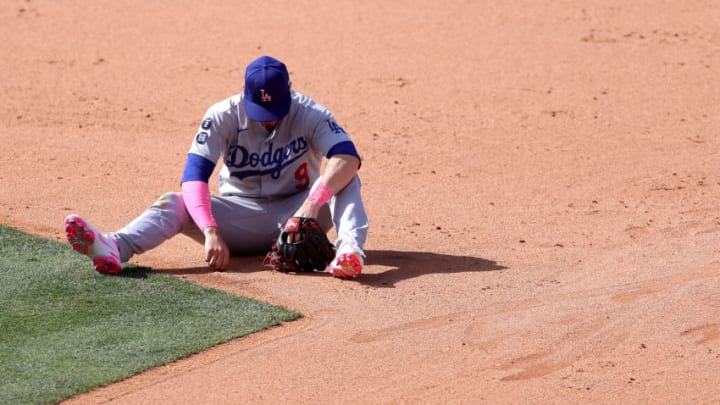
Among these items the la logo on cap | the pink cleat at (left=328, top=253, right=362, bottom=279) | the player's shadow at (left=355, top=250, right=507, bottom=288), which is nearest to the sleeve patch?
the la logo on cap

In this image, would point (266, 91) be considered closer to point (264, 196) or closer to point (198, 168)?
point (198, 168)

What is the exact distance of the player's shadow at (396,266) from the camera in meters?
6.76

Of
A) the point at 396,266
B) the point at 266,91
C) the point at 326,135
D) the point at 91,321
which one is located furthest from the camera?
the point at 396,266

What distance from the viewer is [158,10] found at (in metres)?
13.3

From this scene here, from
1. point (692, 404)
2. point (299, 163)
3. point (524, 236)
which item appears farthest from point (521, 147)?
point (692, 404)

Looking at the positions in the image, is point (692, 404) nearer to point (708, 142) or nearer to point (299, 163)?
point (299, 163)

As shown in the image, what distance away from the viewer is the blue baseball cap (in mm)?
6570

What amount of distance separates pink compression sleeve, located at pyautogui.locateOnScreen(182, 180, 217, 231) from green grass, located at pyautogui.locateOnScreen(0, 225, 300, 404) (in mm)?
349

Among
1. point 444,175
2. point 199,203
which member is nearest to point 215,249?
point 199,203

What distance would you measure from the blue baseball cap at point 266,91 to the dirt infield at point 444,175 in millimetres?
899

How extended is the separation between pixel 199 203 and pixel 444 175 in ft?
9.10

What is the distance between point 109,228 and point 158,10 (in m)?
6.14

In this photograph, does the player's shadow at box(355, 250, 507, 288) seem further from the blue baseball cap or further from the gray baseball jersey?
the blue baseball cap

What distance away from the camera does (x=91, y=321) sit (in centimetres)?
597
